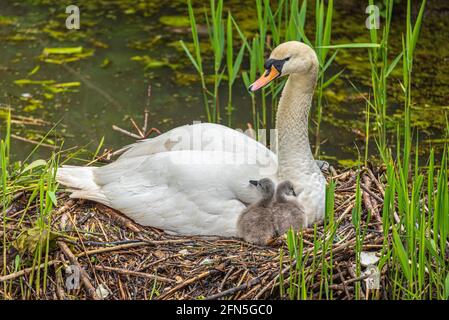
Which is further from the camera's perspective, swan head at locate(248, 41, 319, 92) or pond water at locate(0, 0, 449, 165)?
pond water at locate(0, 0, 449, 165)

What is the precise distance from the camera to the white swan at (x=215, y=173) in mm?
5406

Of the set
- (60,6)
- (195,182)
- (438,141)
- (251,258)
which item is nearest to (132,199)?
(195,182)

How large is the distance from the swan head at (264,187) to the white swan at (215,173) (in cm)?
5

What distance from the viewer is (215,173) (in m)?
5.44

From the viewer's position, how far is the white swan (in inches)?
213

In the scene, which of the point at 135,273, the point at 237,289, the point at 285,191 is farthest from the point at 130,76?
Result: the point at 237,289

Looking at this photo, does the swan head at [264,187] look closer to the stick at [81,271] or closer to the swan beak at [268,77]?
the swan beak at [268,77]

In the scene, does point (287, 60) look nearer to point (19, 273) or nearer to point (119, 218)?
point (119, 218)

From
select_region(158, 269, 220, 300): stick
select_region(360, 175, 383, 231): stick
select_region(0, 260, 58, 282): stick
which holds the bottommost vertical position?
select_region(158, 269, 220, 300): stick

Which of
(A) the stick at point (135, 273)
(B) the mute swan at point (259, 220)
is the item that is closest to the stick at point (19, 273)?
(A) the stick at point (135, 273)

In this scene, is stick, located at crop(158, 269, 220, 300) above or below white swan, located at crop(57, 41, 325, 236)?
below

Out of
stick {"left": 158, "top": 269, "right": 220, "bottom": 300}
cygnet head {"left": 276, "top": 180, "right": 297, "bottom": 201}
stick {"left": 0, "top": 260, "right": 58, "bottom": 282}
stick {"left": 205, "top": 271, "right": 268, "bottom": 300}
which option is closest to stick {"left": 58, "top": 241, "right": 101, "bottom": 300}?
stick {"left": 0, "top": 260, "right": 58, "bottom": 282}

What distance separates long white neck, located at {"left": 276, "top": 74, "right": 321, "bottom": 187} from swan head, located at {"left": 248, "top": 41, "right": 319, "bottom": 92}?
0.28ft

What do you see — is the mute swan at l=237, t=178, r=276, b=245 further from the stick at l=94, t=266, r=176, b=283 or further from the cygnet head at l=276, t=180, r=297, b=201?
the stick at l=94, t=266, r=176, b=283
